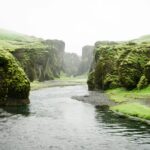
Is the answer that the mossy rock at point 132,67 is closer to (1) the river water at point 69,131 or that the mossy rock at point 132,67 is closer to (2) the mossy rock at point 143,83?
(2) the mossy rock at point 143,83

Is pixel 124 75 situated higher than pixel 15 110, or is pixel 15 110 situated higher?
pixel 124 75

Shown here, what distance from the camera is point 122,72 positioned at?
125500 millimetres

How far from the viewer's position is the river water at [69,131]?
157 ft

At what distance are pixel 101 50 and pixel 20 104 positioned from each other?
250 ft

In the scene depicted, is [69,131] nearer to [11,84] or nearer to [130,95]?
[11,84]

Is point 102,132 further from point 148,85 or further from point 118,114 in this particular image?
point 148,85

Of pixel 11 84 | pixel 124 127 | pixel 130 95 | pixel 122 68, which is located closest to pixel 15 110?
pixel 11 84

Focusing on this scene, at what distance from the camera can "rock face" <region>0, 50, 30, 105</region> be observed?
9056 cm

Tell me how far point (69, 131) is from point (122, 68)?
235 feet

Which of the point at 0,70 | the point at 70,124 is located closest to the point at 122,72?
the point at 0,70

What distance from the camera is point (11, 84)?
92438 millimetres

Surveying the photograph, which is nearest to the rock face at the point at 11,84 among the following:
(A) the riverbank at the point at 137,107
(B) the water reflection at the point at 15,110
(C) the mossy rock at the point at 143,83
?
(B) the water reflection at the point at 15,110

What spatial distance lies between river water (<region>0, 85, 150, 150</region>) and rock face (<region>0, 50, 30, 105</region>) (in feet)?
28.1

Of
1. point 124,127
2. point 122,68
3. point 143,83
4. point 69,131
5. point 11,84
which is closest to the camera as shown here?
point 69,131
